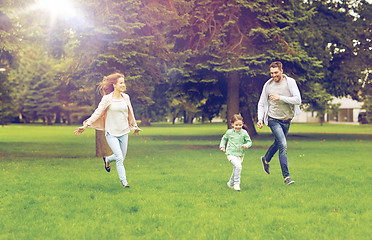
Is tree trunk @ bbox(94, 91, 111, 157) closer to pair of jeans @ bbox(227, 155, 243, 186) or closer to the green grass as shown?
the green grass

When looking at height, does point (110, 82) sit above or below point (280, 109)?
above

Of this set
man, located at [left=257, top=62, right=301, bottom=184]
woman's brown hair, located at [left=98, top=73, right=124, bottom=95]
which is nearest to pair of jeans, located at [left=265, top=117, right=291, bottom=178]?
man, located at [left=257, top=62, right=301, bottom=184]

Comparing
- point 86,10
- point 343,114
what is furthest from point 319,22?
point 343,114

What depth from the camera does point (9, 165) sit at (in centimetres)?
1391

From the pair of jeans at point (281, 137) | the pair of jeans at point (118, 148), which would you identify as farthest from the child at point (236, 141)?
the pair of jeans at point (118, 148)

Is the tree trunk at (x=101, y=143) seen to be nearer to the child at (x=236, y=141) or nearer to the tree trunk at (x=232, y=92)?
the tree trunk at (x=232, y=92)

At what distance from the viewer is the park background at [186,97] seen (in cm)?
617

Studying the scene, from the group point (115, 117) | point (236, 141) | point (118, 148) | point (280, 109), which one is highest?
point (280, 109)

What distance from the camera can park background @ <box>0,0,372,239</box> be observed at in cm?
617

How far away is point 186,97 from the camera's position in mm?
22656

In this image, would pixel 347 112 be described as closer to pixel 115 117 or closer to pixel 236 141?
pixel 236 141

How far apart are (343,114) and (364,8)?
72627 mm

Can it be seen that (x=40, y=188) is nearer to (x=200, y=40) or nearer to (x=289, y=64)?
(x=200, y=40)

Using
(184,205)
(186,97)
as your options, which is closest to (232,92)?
(186,97)
